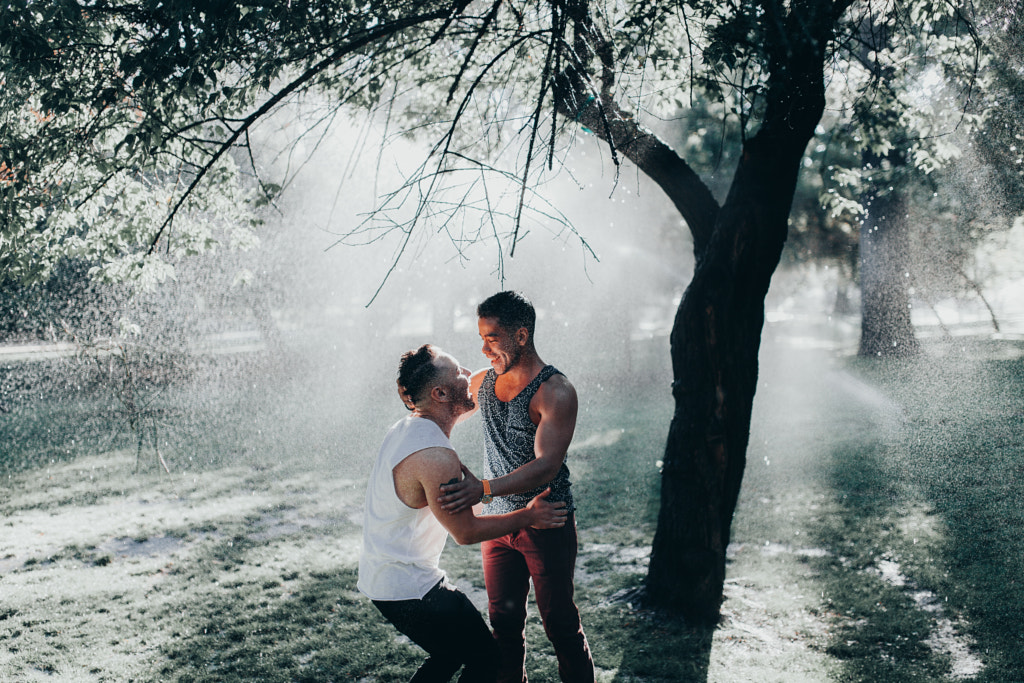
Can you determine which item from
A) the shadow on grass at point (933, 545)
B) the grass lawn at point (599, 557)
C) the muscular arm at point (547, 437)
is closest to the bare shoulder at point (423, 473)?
the muscular arm at point (547, 437)

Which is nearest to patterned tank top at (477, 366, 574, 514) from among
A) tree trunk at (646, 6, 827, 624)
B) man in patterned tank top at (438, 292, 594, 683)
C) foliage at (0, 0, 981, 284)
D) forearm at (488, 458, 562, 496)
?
man in patterned tank top at (438, 292, 594, 683)

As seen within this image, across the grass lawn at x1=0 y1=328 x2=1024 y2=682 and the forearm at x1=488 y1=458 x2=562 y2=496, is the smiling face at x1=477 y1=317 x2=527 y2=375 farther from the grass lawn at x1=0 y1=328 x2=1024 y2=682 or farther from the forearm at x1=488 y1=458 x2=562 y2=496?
the grass lawn at x1=0 y1=328 x2=1024 y2=682

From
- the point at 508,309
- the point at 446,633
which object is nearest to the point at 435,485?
the point at 446,633

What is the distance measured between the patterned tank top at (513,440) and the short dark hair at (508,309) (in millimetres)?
231

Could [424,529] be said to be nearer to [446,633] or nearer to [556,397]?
[446,633]

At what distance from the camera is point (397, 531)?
100 inches

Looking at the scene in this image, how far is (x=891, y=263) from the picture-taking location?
18.0 metres

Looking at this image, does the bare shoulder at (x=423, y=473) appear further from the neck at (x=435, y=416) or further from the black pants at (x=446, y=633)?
the black pants at (x=446, y=633)

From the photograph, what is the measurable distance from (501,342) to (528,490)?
0.61 m

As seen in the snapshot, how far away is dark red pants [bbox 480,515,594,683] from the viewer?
115 inches

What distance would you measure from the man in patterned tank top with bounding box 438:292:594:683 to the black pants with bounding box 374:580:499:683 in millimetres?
349

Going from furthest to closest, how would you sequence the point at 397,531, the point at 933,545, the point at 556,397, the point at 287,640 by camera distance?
the point at 933,545
the point at 287,640
the point at 556,397
the point at 397,531

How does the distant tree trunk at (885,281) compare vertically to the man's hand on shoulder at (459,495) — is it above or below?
above

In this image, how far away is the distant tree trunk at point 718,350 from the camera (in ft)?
14.8
